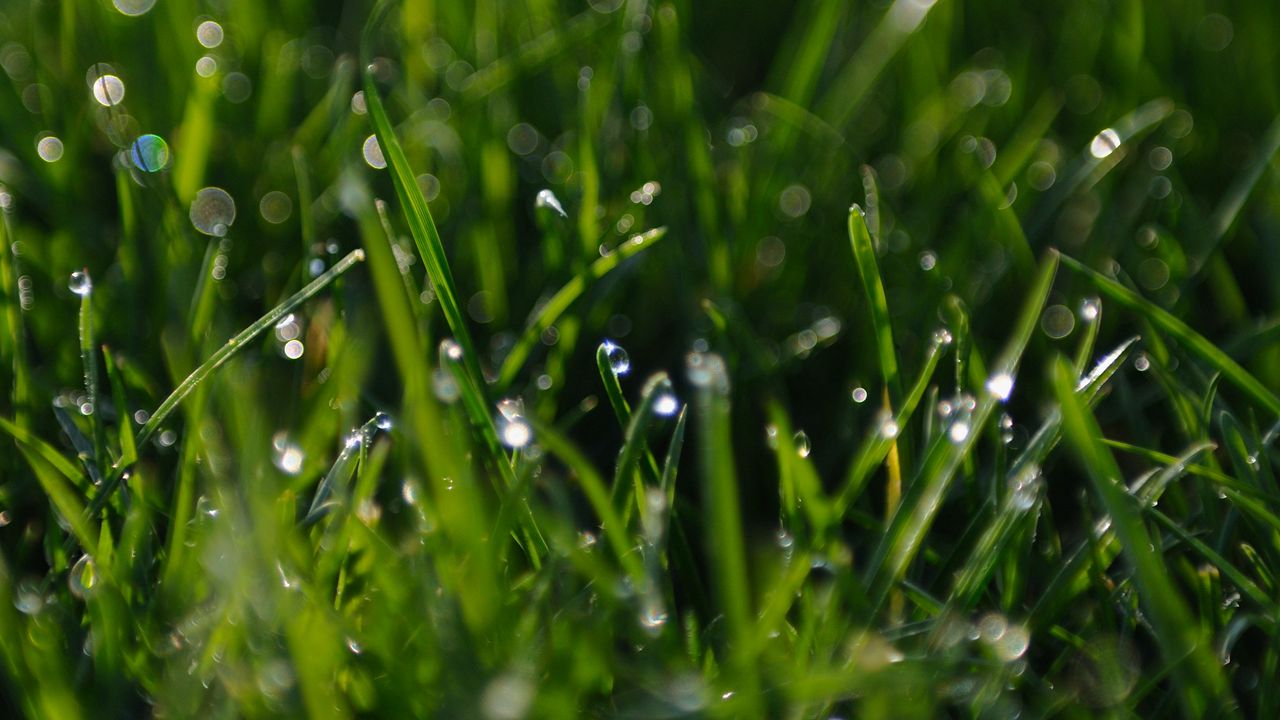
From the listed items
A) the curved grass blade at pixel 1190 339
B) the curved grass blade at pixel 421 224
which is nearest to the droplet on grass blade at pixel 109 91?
the curved grass blade at pixel 421 224

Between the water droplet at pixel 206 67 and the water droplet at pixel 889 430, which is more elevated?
the water droplet at pixel 206 67

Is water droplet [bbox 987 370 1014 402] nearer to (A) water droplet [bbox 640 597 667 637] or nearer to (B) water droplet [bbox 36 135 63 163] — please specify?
(A) water droplet [bbox 640 597 667 637]

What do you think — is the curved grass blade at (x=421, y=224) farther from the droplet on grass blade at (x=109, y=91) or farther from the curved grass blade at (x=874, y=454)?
the droplet on grass blade at (x=109, y=91)

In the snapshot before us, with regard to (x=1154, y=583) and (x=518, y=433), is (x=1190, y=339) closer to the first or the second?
(x=1154, y=583)

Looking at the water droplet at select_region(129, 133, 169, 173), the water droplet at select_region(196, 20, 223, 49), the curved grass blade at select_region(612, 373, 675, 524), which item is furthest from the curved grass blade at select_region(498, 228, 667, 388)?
the water droplet at select_region(196, 20, 223, 49)

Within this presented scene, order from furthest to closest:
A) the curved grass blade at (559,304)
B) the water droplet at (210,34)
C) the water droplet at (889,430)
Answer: the water droplet at (210,34) → the curved grass blade at (559,304) → the water droplet at (889,430)

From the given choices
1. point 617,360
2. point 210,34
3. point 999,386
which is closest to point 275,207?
point 210,34
